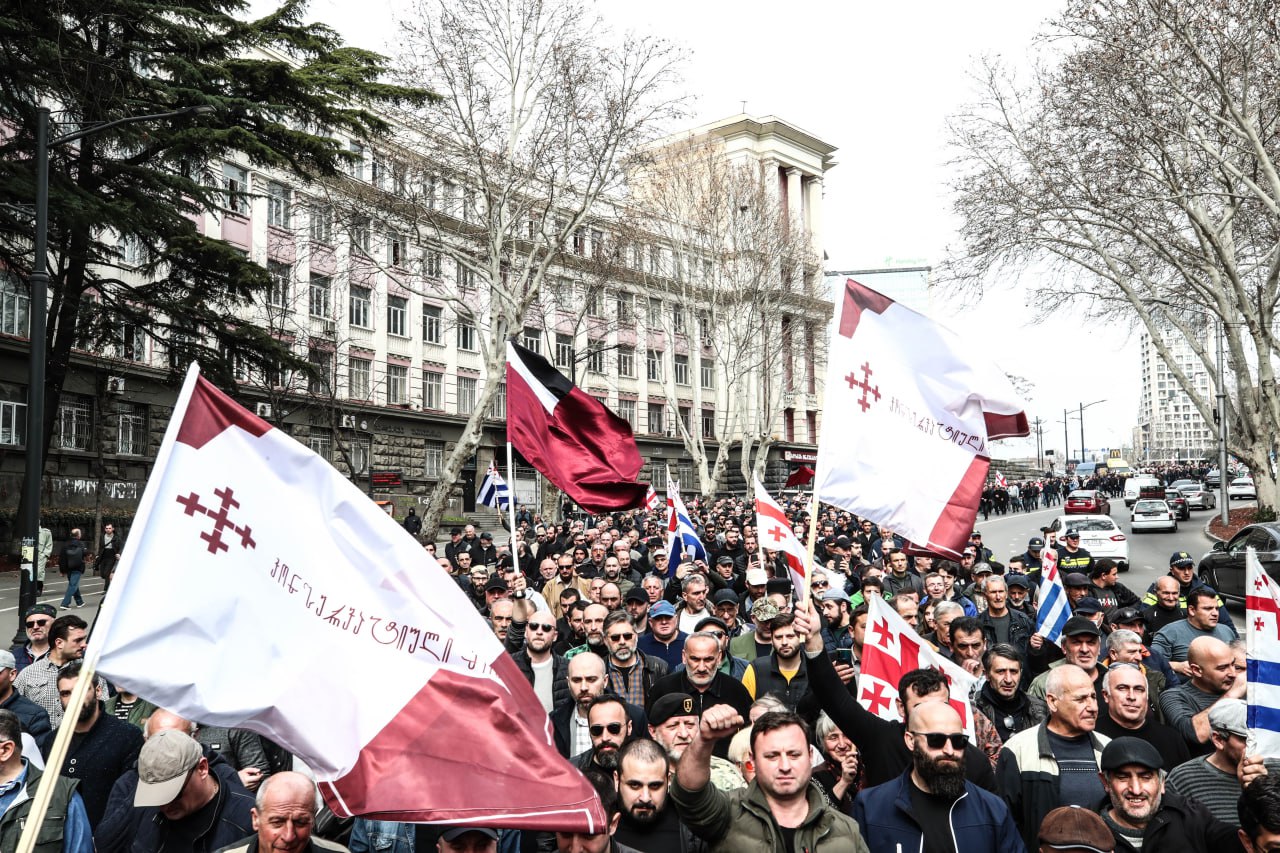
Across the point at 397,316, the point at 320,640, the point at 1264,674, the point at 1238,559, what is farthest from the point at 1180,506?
the point at 320,640

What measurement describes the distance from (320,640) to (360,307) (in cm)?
3841

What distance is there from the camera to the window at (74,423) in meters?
28.4

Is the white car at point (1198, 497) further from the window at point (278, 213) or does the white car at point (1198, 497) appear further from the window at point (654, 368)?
the window at point (278, 213)

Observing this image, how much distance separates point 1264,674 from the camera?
13.4 ft

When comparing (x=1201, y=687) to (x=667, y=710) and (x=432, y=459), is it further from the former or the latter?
(x=432, y=459)

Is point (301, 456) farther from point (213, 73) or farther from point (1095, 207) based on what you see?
point (1095, 207)

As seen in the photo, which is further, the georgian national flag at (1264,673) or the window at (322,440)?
the window at (322,440)

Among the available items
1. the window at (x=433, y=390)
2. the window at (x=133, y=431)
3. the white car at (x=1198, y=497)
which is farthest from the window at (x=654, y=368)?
the window at (x=133, y=431)

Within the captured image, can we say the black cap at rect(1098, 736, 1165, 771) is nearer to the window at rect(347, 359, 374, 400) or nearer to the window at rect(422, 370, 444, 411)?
the window at rect(347, 359, 374, 400)

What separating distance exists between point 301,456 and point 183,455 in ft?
1.37

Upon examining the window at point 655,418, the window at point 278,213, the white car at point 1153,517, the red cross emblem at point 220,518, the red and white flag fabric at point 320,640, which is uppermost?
the window at point 278,213

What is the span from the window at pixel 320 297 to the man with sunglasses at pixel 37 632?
1210 inches

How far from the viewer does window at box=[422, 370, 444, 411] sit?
43.0 m

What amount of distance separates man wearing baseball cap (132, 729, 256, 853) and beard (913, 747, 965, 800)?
9.12 ft
